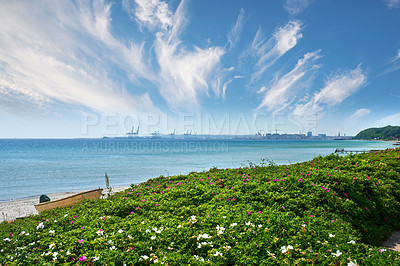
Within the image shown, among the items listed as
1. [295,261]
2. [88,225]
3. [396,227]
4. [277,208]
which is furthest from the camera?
[396,227]

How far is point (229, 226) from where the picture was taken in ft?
12.3

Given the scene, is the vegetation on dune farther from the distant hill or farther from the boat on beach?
the distant hill

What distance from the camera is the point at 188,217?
14.1 feet

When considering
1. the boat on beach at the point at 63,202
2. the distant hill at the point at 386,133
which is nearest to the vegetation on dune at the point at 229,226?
the boat on beach at the point at 63,202

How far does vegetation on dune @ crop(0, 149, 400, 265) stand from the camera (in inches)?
121

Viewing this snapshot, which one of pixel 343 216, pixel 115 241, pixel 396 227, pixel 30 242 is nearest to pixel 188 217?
pixel 115 241

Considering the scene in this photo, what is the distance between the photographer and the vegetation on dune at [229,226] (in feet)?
10.1

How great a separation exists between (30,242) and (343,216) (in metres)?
6.53

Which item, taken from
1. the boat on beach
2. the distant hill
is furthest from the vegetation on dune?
the distant hill

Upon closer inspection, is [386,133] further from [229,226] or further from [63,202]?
[63,202]

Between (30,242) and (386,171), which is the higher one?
(386,171)

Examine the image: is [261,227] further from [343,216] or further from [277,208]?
[343,216]

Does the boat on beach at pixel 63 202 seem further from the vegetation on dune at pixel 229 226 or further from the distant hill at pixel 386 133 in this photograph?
the distant hill at pixel 386 133

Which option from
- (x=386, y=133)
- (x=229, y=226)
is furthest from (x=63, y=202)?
(x=386, y=133)
